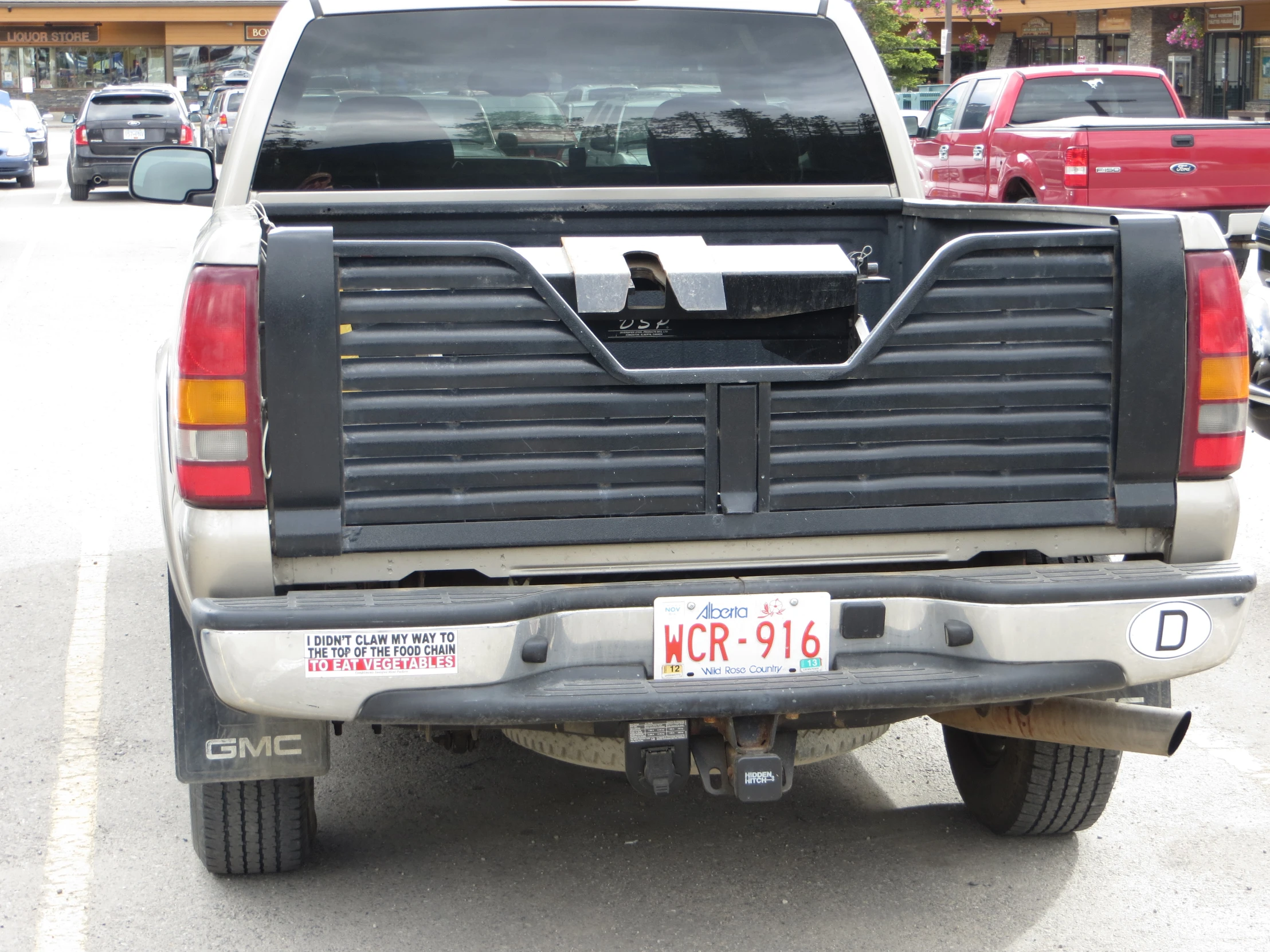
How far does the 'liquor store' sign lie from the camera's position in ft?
205

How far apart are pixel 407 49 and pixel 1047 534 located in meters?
2.38

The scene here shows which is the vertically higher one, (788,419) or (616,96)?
(616,96)

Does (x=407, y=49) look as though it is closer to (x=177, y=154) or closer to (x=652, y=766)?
(x=177, y=154)

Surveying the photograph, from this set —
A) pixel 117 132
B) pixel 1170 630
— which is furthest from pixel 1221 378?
pixel 117 132

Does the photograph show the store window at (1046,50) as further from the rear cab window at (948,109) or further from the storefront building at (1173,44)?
the rear cab window at (948,109)

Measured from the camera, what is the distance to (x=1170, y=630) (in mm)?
3080

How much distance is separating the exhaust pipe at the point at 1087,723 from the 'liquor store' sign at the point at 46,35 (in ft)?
216

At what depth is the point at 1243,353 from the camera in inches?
125

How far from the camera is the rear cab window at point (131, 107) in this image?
79.7 ft

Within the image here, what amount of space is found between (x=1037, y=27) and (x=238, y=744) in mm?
42199

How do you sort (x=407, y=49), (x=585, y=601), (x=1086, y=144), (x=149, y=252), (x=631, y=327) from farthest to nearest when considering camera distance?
(x=149, y=252), (x=1086, y=144), (x=407, y=49), (x=631, y=327), (x=585, y=601)

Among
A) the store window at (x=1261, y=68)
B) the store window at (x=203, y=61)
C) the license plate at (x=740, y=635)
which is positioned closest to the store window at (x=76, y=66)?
the store window at (x=203, y=61)

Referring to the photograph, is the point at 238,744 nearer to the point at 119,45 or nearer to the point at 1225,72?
the point at 1225,72

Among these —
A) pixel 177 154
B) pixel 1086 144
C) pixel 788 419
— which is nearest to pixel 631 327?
pixel 788 419
